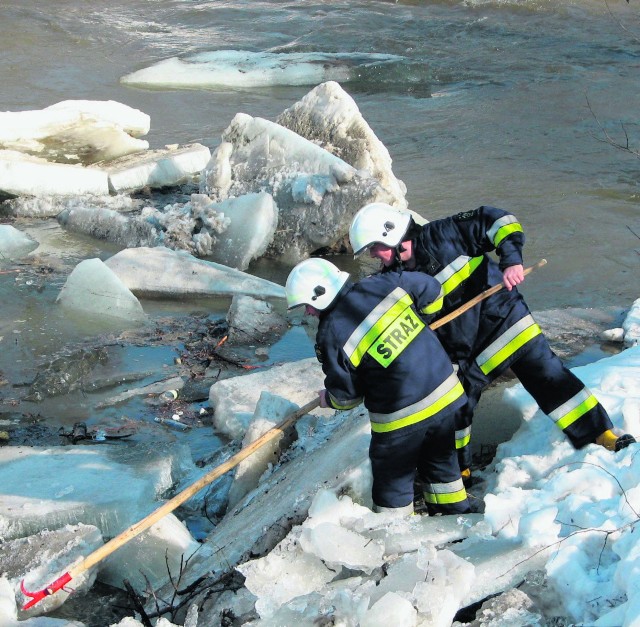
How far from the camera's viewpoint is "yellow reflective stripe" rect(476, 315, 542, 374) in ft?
13.2

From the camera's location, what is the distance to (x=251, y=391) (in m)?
5.20

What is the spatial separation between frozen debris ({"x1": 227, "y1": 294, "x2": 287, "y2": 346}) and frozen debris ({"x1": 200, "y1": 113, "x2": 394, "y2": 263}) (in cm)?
131

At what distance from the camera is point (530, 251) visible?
A: 7793 millimetres

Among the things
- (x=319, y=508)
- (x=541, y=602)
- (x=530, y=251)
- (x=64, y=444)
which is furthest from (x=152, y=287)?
(x=541, y=602)

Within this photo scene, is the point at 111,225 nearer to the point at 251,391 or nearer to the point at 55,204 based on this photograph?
the point at 55,204

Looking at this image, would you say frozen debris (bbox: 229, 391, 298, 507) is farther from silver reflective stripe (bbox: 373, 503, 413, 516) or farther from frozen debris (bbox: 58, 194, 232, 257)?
frozen debris (bbox: 58, 194, 232, 257)

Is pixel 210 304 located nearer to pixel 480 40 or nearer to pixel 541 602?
pixel 541 602

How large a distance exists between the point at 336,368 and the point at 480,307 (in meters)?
0.93

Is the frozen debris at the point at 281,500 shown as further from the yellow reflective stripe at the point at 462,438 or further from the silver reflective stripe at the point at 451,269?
the silver reflective stripe at the point at 451,269

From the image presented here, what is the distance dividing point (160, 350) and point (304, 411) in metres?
2.46

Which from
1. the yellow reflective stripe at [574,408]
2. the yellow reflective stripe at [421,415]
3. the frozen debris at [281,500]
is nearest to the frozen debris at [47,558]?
the frozen debris at [281,500]

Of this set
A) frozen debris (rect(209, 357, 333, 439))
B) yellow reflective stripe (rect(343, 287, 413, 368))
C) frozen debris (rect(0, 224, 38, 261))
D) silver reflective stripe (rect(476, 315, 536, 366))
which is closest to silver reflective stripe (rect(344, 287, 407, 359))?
yellow reflective stripe (rect(343, 287, 413, 368))

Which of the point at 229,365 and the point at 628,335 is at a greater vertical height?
the point at 628,335

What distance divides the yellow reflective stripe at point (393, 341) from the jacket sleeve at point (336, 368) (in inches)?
4.7
